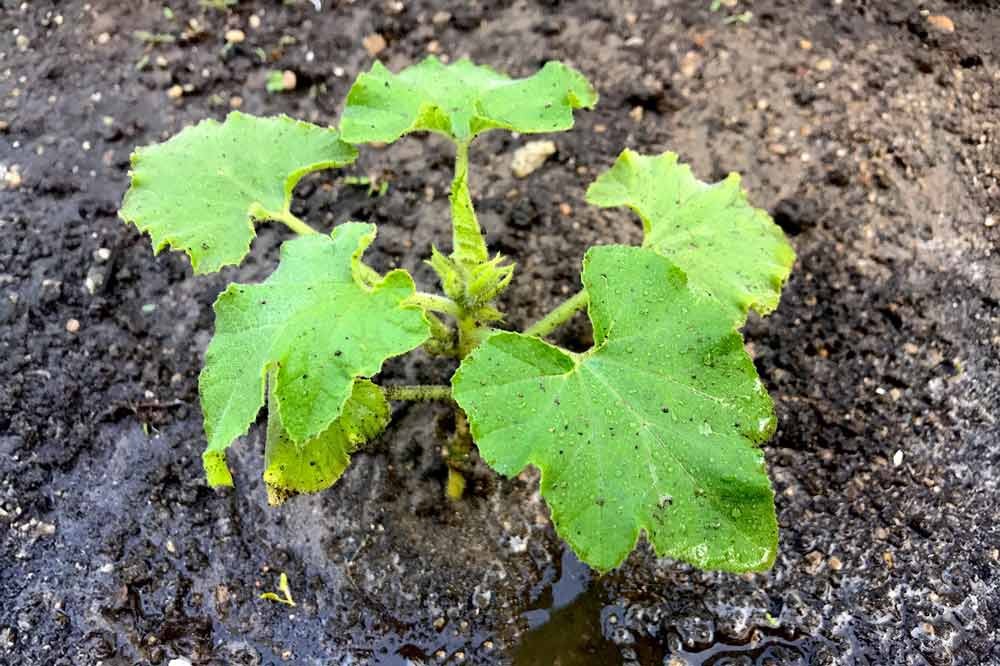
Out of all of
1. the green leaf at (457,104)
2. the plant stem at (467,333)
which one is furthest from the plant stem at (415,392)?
the green leaf at (457,104)

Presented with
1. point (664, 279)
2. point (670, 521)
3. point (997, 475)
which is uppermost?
point (664, 279)

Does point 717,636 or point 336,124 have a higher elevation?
point 336,124

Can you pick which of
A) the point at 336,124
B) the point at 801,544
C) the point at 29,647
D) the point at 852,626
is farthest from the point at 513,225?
the point at 29,647

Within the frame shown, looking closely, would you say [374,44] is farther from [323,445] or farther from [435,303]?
[323,445]

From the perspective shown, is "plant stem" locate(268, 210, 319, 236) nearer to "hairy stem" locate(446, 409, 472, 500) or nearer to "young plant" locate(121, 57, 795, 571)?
"young plant" locate(121, 57, 795, 571)

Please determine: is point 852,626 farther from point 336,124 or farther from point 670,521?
point 336,124

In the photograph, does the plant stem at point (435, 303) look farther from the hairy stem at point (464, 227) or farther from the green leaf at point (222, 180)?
the green leaf at point (222, 180)

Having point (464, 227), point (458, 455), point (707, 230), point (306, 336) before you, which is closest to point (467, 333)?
point (464, 227)
